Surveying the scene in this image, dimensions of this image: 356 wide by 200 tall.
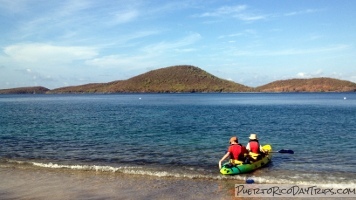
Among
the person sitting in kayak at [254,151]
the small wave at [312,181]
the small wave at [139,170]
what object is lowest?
the small wave at [312,181]

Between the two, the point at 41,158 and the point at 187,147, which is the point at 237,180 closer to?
the point at 187,147

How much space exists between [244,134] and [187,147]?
35.3 feet

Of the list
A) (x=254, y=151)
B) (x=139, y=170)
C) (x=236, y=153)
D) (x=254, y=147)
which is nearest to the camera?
(x=236, y=153)

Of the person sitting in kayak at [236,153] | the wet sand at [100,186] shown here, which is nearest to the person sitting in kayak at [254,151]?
the person sitting in kayak at [236,153]

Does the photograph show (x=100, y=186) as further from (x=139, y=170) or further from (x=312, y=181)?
(x=312, y=181)

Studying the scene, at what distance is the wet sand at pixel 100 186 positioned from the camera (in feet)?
41.8

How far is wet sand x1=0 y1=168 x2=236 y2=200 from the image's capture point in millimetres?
12742

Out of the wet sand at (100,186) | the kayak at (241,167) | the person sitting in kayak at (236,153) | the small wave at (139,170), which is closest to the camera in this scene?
the wet sand at (100,186)

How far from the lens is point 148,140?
2902 centimetres

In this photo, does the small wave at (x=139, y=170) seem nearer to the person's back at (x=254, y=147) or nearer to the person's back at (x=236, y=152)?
the person's back at (x=236, y=152)

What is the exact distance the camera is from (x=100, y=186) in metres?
14.2

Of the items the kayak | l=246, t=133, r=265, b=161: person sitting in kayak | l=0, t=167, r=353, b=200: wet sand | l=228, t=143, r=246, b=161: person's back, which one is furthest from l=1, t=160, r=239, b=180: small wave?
l=246, t=133, r=265, b=161: person sitting in kayak

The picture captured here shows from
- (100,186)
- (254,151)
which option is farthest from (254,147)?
(100,186)

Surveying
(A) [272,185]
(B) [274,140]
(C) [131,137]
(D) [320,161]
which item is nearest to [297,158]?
(D) [320,161]
